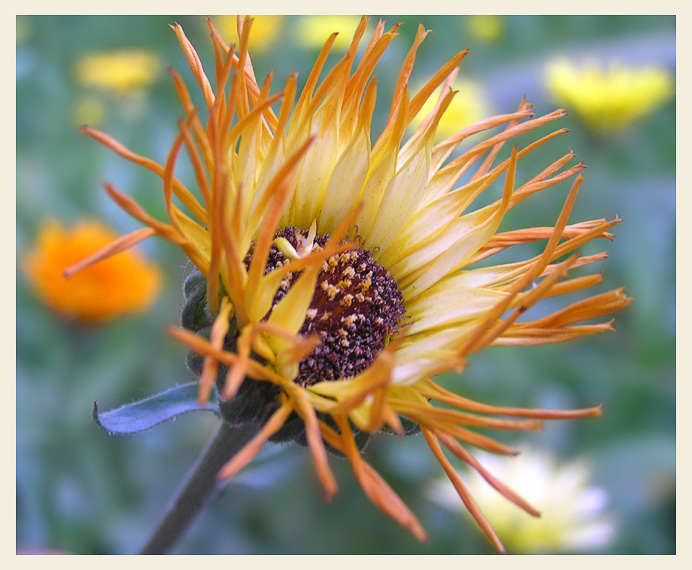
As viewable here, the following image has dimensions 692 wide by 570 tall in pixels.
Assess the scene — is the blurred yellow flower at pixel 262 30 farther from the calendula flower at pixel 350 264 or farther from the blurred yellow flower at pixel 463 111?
the calendula flower at pixel 350 264

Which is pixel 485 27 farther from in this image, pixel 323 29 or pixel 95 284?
pixel 95 284

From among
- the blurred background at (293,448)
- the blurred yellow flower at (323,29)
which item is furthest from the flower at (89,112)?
the blurred yellow flower at (323,29)

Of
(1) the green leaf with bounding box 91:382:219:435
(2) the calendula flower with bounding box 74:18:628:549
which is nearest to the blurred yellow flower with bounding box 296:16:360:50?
(2) the calendula flower with bounding box 74:18:628:549

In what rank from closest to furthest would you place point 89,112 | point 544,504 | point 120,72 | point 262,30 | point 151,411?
point 151,411 → point 544,504 → point 89,112 → point 120,72 → point 262,30

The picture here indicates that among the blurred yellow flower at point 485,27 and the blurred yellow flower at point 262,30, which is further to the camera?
the blurred yellow flower at point 485,27

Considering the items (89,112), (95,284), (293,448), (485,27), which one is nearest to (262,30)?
(89,112)

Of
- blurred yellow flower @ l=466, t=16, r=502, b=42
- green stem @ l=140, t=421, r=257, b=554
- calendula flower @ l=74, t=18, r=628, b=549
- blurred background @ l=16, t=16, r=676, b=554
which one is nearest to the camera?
calendula flower @ l=74, t=18, r=628, b=549

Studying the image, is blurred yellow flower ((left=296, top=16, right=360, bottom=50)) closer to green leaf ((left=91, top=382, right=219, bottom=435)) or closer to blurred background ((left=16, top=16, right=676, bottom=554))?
blurred background ((left=16, top=16, right=676, bottom=554))
